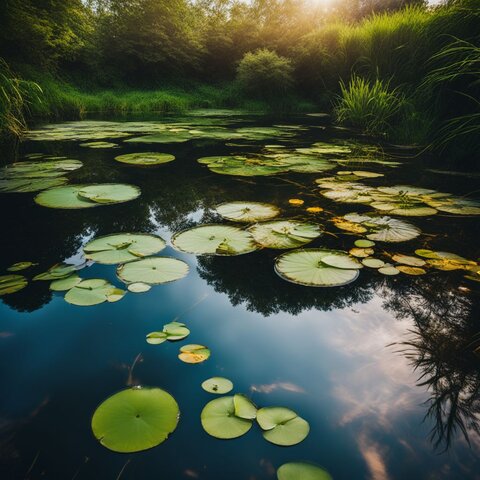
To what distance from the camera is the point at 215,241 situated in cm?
151

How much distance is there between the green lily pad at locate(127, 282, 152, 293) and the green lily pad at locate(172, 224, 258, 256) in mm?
293

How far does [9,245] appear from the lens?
1.53m

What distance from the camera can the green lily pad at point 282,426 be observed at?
2.21 feet

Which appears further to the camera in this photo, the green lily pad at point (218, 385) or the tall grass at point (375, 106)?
the tall grass at point (375, 106)

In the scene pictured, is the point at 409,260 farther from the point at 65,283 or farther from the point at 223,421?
the point at 65,283

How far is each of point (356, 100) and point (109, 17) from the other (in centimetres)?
1292

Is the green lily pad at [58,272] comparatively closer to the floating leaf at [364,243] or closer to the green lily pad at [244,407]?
the green lily pad at [244,407]

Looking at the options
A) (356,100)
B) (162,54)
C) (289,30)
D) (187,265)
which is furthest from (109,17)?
(187,265)

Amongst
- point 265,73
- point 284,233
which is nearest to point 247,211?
point 284,233

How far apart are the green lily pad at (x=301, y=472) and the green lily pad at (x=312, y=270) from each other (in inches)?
26.0

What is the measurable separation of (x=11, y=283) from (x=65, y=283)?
0.20 m

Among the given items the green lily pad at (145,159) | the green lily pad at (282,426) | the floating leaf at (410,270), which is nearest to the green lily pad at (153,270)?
the green lily pad at (282,426)

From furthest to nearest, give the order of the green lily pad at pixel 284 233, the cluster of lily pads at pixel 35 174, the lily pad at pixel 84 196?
the cluster of lily pads at pixel 35 174
the lily pad at pixel 84 196
the green lily pad at pixel 284 233

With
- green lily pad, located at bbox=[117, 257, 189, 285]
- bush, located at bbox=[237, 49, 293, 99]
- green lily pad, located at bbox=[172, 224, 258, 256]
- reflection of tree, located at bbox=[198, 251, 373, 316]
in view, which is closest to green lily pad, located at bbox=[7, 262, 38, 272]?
green lily pad, located at bbox=[117, 257, 189, 285]
